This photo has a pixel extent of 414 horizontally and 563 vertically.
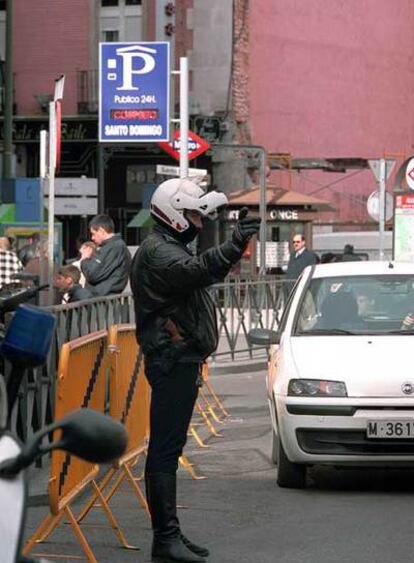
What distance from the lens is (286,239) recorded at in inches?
1476

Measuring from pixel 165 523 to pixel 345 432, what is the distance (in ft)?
7.99

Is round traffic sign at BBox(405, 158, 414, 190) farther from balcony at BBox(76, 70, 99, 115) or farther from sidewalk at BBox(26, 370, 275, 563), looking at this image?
balcony at BBox(76, 70, 99, 115)

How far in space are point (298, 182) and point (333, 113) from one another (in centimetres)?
308

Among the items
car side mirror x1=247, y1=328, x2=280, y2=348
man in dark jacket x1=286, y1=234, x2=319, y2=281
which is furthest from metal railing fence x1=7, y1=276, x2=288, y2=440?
car side mirror x1=247, y1=328, x2=280, y2=348

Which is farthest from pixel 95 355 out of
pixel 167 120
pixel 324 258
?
pixel 324 258

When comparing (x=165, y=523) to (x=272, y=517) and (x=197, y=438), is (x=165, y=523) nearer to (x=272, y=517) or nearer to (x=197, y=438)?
(x=272, y=517)

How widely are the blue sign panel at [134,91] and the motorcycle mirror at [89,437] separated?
16662 millimetres

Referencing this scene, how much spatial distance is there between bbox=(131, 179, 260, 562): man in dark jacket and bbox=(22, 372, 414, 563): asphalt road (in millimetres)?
437

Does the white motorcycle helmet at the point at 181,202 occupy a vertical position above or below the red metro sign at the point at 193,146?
below

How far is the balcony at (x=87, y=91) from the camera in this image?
4031cm

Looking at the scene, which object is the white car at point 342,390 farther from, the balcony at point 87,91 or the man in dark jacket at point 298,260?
the balcony at point 87,91

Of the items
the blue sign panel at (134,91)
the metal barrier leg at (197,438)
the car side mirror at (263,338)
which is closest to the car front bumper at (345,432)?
the car side mirror at (263,338)

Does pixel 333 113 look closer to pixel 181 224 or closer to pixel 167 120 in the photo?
pixel 167 120

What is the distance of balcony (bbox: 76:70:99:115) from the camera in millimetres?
40312
